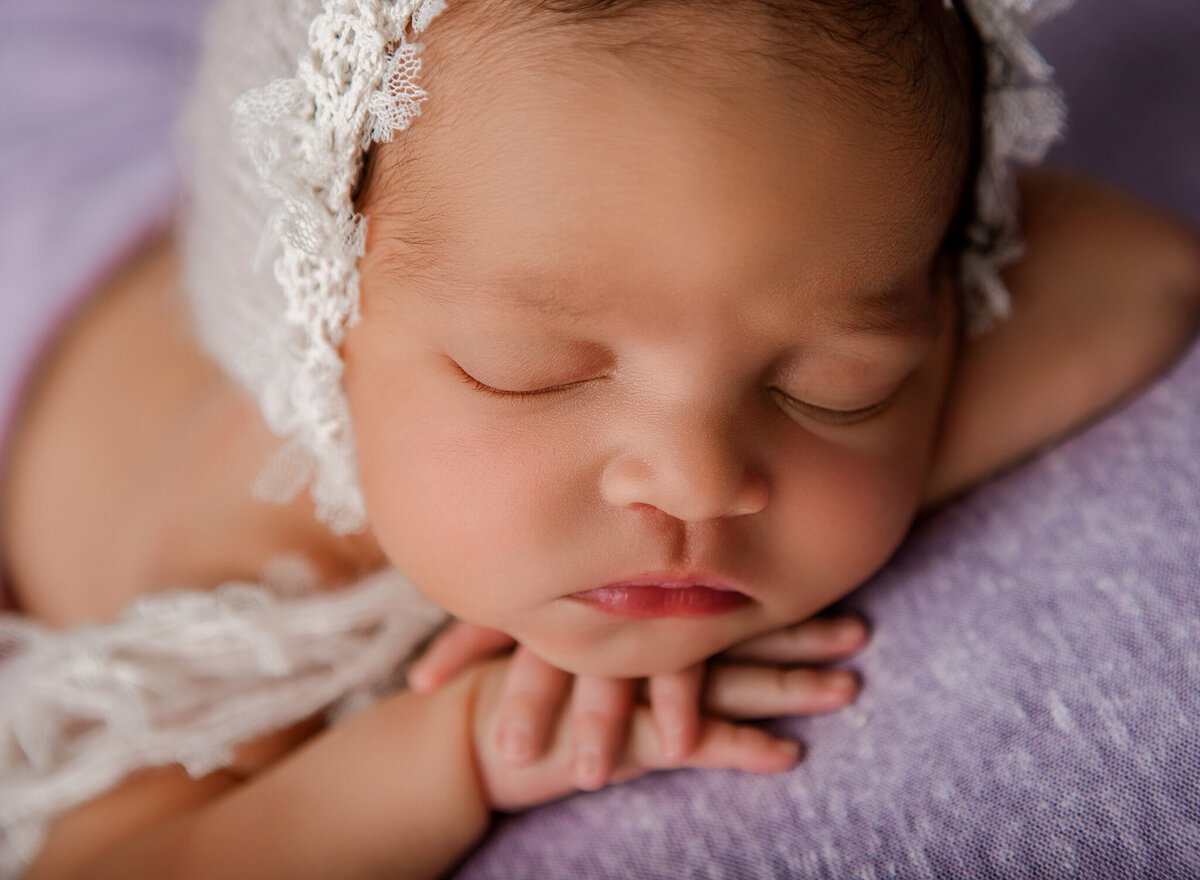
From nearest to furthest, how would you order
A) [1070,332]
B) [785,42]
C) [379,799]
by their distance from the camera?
[785,42] → [379,799] → [1070,332]

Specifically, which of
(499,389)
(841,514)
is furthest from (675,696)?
(499,389)

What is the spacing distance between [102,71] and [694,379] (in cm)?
163

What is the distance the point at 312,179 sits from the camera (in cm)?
88

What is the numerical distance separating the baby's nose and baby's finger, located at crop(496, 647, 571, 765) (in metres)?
0.26

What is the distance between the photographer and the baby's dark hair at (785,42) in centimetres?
73

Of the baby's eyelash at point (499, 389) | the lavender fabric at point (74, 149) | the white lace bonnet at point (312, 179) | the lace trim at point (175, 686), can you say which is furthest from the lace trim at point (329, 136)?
the lavender fabric at point (74, 149)

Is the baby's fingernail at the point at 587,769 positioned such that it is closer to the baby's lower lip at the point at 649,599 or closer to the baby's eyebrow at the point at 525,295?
the baby's lower lip at the point at 649,599

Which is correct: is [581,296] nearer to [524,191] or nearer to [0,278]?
[524,191]

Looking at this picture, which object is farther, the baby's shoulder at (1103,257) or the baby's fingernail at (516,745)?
the baby's shoulder at (1103,257)

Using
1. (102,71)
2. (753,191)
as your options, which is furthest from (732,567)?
(102,71)

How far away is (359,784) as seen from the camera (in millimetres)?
978

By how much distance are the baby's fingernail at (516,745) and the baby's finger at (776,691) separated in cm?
17

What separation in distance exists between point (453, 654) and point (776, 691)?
0.32m

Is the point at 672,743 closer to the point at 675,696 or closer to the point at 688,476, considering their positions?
the point at 675,696
